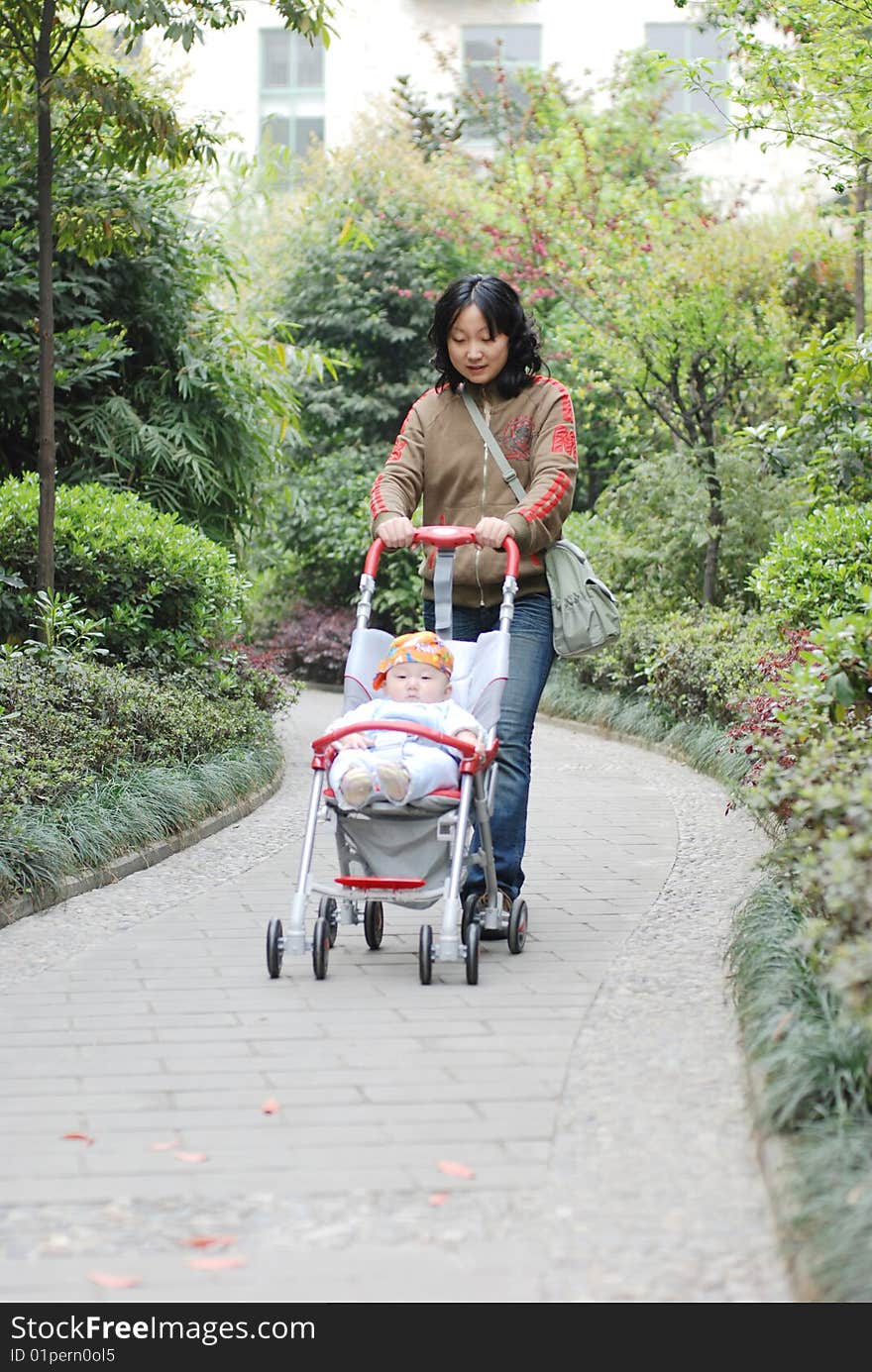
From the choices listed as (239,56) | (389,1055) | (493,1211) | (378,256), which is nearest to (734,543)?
(378,256)

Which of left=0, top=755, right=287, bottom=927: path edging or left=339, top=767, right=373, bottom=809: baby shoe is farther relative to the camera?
left=0, top=755, right=287, bottom=927: path edging

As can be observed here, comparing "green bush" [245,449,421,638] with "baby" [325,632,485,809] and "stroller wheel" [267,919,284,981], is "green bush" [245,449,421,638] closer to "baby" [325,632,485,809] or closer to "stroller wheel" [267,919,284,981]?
"baby" [325,632,485,809]

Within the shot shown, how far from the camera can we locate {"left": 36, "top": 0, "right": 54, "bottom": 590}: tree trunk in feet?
27.5

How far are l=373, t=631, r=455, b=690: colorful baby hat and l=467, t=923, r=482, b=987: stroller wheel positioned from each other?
84cm

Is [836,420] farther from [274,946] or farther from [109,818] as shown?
[274,946]

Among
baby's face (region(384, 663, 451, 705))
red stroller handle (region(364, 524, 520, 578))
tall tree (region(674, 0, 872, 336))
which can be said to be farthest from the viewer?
tall tree (region(674, 0, 872, 336))

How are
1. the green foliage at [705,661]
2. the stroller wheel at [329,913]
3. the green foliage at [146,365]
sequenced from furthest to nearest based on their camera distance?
the green foliage at [146,365] → the green foliage at [705,661] → the stroller wheel at [329,913]

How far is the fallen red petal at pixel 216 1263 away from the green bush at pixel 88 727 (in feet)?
11.7

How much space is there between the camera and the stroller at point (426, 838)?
4.96 metres

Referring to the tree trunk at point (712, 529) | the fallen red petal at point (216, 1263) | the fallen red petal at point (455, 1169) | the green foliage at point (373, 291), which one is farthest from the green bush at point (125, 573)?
the green foliage at point (373, 291)

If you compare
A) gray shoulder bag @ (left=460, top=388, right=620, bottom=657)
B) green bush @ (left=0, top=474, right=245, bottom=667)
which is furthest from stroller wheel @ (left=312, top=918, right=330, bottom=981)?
green bush @ (left=0, top=474, right=245, bottom=667)

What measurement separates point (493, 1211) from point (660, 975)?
1954 millimetres

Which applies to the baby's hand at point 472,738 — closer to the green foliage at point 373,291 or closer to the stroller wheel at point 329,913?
the stroller wheel at point 329,913

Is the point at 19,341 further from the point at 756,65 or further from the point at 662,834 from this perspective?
the point at 662,834
